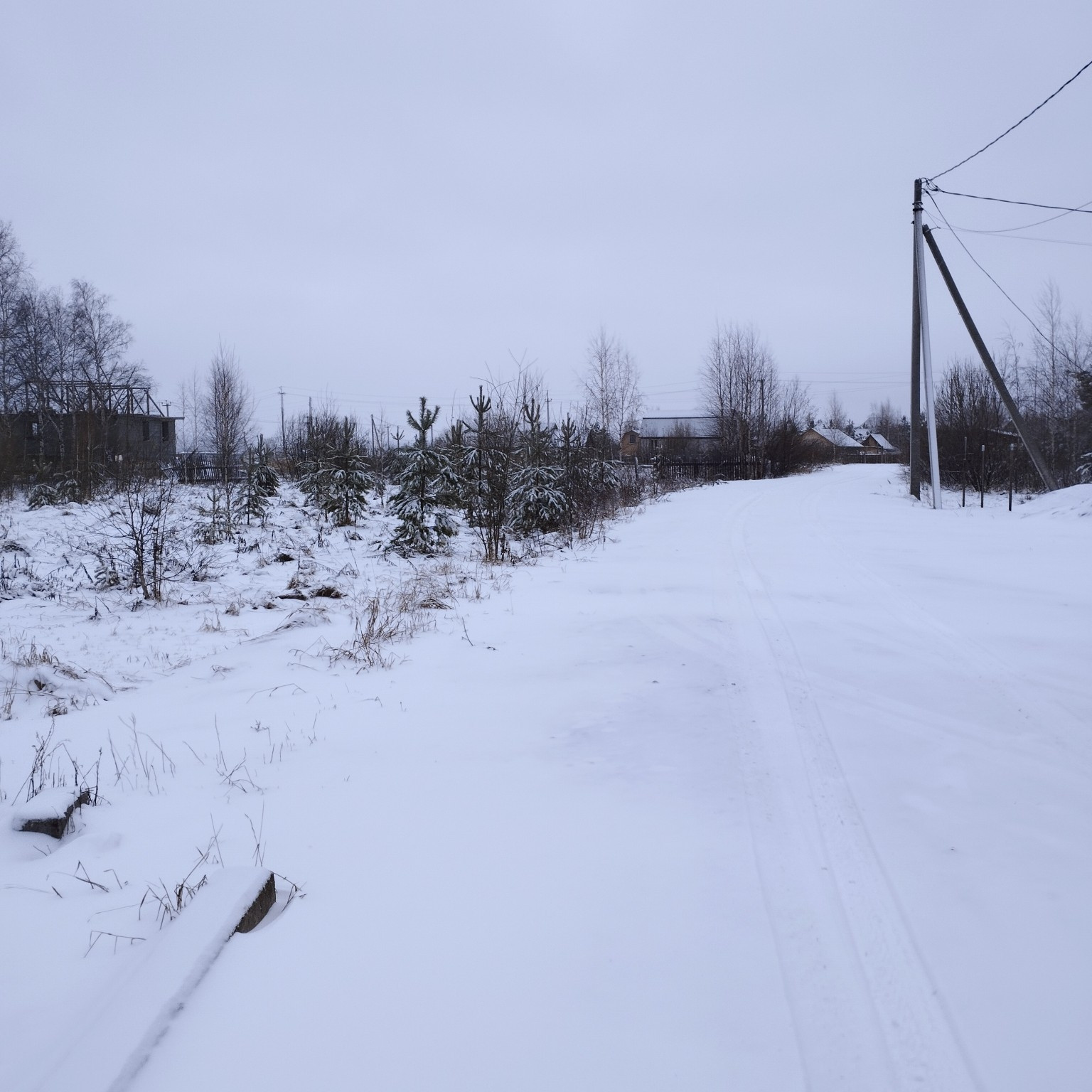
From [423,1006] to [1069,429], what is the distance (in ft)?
112

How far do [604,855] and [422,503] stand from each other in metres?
9.99

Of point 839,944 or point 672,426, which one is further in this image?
point 672,426

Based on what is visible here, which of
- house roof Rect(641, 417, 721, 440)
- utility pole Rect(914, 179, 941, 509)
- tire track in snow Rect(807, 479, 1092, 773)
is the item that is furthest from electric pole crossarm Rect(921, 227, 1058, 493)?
house roof Rect(641, 417, 721, 440)

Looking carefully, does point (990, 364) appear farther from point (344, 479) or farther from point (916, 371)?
point (344, 479)

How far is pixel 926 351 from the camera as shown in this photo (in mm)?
16938

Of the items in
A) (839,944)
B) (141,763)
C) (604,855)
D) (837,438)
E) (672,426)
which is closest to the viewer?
(839,944)

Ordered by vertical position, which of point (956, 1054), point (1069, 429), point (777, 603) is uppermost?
point (1069, 429)

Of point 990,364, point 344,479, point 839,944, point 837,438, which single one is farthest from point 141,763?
point 837,438

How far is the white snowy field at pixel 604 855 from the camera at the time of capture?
1.85 meters

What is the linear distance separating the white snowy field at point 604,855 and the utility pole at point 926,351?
1141 centimetres

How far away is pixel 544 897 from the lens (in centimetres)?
247

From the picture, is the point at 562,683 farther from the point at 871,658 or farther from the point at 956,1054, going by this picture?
the point at 956,1054

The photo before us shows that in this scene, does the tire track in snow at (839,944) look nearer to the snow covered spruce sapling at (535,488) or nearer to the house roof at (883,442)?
the snow covered spruce sapling at (535,488)

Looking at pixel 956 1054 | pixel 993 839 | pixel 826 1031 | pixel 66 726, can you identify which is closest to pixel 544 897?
pixel 826 1031
